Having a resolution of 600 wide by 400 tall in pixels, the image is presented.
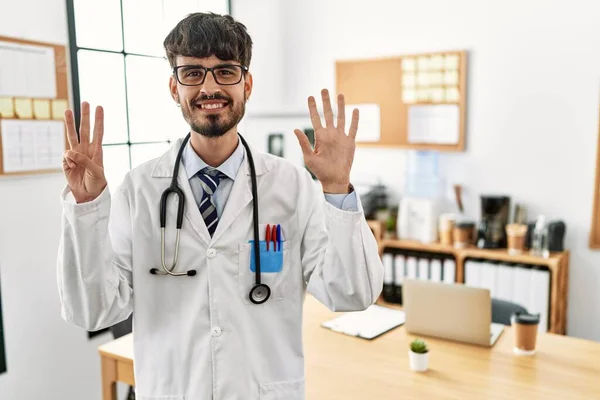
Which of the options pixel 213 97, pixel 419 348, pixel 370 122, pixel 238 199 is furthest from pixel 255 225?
pixel 370 122

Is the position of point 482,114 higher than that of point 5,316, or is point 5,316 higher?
point 482,114

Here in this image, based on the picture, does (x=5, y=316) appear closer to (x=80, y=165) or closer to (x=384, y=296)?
(x=80, y=165)

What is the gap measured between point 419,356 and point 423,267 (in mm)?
1720

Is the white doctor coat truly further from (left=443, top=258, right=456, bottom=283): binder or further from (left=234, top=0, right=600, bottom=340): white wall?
(left=234, top=0, right=600, bottom=340): white wall

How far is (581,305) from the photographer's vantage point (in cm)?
340

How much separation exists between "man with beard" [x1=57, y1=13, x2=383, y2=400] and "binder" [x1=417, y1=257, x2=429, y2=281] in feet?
7.46

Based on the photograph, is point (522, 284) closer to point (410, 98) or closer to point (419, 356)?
point (410, 98)

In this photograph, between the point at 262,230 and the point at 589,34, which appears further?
the point at 589,34

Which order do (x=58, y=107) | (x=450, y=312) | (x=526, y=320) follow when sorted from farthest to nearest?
1. (x=58, y=107)
2. (x=450, y=312)
3. (x=526, y=320)

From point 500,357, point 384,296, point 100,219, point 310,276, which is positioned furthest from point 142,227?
point 384,296

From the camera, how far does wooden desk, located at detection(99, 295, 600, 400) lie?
178 cm

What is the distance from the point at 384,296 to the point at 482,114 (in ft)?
4.50

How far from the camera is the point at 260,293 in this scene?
1.38 m

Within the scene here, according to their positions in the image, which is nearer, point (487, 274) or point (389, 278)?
point (487, 274)
